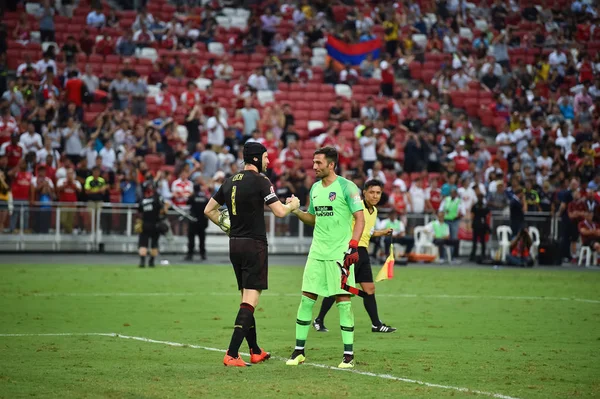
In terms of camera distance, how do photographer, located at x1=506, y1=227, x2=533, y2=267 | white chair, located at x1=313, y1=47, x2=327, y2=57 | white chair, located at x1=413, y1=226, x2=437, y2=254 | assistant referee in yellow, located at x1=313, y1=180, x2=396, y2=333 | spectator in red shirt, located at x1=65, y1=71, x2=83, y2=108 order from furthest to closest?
1. white chair, located at x1=313, y1=47, x2=327, y2=57
2. spectator in red shirt, located at x1=65, y1=71, x2=83, y2=108
3. white chair, located at x1=413, y1=226, x2=437, y2=254
4. photographer, located at x1=506, y1=227, x2=533, y2=267
5. assistant referee in yellow, located at x1=313, y1=180, x2=396, y2=333

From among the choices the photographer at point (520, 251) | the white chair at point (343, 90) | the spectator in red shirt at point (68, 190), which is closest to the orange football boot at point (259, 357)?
the spectator in red shirt at point (68, 190)

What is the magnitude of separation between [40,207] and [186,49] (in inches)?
414

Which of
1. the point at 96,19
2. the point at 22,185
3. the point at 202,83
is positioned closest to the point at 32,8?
the point at 96,19

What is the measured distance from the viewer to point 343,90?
37.8 meters

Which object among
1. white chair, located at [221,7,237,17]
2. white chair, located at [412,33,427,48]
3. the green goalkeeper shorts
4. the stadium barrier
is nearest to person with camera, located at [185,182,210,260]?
the stadium barrier

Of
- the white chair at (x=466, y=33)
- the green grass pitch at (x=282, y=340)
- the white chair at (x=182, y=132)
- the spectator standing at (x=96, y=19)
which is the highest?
the white chair at (x=466, y=33)

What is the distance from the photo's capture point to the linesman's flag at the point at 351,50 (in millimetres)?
38344

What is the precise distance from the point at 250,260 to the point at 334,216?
112 centimetres

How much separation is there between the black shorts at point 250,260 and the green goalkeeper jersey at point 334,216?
63 cm

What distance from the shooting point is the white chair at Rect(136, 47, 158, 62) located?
36.2 meters

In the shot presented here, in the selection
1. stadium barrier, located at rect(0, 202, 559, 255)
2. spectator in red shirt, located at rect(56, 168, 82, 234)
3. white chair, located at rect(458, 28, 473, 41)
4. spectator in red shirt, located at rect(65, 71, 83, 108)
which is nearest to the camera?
stadium barrier, located at rect(0, 202, 559, 255)

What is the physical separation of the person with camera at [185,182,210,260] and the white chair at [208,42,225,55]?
10.0 meters

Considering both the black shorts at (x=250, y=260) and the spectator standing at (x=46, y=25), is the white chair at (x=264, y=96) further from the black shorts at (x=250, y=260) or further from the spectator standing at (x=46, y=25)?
the black shorts at (x=250, y=260)

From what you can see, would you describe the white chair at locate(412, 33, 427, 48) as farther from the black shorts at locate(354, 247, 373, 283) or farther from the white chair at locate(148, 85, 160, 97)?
the black shorts at locate(354, 247, 373, 283)
